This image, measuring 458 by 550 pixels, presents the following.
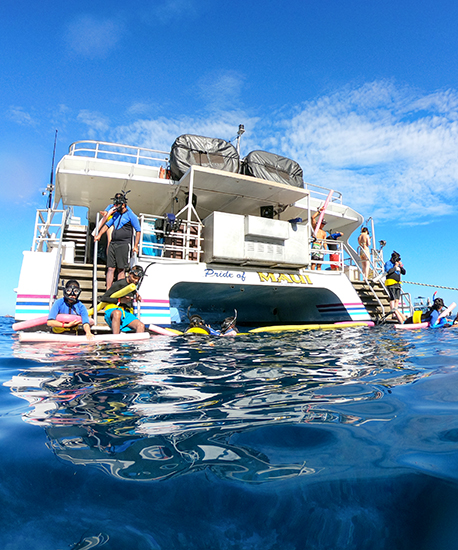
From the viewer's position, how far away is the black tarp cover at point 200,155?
28.8 ft

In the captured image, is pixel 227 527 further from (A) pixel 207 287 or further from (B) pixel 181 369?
(A) pixel 207 287

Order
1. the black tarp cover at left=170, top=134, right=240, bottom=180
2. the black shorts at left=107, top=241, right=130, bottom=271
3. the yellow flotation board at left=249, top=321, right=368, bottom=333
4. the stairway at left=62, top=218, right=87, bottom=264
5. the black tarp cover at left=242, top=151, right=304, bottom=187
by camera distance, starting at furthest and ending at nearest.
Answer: the stairway at left=62, top=218, right=87, bottom=264 → the black tarp cover at left=242, top=151, right=304, bottom=187 → the black tarp cover at left=170, top=134, right=240, bottom=180 → the yellow flotation board at left=249, top=321, right=368, bottom=333 → the black shorts at left=107, top=241, right=130, bottom=271

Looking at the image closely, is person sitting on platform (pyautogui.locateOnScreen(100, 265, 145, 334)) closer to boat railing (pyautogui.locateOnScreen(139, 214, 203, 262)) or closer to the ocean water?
boat railing (pyautogui.locateOnScreen(139, 214, 203, 262))

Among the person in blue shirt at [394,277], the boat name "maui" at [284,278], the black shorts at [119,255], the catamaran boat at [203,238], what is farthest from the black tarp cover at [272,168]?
the black shorts at [119,255]

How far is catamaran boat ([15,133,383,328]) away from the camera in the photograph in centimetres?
741

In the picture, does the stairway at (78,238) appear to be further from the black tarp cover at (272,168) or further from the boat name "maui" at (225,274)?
the black tarp cover at (272,168)

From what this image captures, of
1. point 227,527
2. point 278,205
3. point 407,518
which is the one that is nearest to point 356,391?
point 407,518

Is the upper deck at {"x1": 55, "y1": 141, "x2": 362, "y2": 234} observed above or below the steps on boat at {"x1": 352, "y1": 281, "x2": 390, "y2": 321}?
above

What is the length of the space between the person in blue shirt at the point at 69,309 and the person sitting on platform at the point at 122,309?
20.8 inches

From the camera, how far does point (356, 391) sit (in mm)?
2279

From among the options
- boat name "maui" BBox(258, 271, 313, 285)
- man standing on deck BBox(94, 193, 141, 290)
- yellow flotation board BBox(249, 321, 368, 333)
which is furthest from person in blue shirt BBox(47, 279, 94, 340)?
boat name "maui" BBox(258, 271, 313, 285)

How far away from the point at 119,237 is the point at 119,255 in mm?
Answer: 386

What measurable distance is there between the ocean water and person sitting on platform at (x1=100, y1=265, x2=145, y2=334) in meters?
3.40

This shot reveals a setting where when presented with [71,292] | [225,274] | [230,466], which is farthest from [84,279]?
[230,466]
